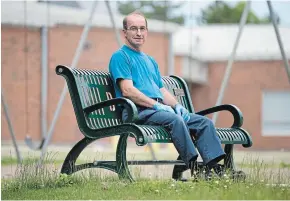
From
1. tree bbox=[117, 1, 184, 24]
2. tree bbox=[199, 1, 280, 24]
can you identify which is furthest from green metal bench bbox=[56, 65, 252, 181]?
tree bbox=[199, 1, 280, 24]

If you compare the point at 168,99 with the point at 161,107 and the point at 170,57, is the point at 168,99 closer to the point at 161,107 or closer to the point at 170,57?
the point at 161,107

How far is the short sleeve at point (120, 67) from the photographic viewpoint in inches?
232

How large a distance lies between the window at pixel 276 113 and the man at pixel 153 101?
5.07 m

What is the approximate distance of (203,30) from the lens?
13.9 m

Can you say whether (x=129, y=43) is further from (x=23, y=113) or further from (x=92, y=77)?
(x=23, y=113)

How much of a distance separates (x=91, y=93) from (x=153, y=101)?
1.61 ft

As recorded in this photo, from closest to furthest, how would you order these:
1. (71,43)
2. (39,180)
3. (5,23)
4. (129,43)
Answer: (39,180) → (129,43) → (5,23) → (71,43)

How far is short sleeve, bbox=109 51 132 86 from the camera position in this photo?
589cm

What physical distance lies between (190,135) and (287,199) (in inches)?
48.0

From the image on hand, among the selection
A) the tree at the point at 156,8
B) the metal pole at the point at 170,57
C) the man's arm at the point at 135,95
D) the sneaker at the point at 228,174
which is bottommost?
the sneaker at the point at 228,174

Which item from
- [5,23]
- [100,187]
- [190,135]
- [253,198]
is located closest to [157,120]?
[190,135]

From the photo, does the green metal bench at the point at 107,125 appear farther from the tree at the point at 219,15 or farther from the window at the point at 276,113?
the tree at the point at 219,15

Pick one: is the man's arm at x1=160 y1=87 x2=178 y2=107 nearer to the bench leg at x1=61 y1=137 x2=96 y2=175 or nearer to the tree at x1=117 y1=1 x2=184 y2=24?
the bench leg at x1=61 y1=137 x2=96 y2=175

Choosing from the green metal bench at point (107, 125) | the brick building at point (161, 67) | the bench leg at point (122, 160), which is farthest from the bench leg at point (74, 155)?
the brick building at point (161, 67)
